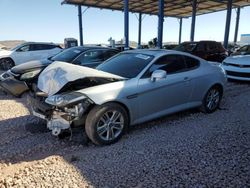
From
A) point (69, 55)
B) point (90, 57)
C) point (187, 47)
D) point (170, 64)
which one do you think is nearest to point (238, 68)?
point (187, 47)

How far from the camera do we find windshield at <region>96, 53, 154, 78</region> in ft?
15.3

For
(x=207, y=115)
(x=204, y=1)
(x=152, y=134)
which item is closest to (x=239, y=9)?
(x=204, y=1)

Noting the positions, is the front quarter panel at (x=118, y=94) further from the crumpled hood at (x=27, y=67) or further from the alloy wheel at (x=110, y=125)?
the crumpled hood at (x=27, y=67)

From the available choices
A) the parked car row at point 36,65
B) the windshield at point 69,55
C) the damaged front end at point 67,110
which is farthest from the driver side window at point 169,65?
the windshield at point 69,55

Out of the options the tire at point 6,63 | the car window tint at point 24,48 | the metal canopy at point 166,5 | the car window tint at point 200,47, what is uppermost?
the metal canopy at point 166,5

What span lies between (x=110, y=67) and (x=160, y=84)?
1.12m

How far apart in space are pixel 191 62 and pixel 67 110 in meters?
2.93

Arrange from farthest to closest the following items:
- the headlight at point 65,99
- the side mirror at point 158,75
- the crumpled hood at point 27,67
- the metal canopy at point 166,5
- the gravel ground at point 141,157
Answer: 1. the metal canopy at point 166,5
2. the crumpled hood at point 27,67
3. the side mirror at point 158,75
4. the headlight at point 65,99
5. the gravel ground at point 141,157

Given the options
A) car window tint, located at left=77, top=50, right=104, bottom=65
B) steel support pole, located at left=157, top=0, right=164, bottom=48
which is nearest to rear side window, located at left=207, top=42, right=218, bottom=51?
steel support pole, located at left=157, top=0, right=164, bottom=48

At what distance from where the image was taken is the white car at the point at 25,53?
1303 cm

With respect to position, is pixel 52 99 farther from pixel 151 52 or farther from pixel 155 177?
pixel 151 52

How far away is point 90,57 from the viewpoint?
8.05 metres

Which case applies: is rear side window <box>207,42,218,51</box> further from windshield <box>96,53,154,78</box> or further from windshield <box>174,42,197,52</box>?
windshield <box>96,53,154,78</box>

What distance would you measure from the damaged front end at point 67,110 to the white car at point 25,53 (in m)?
10.0
